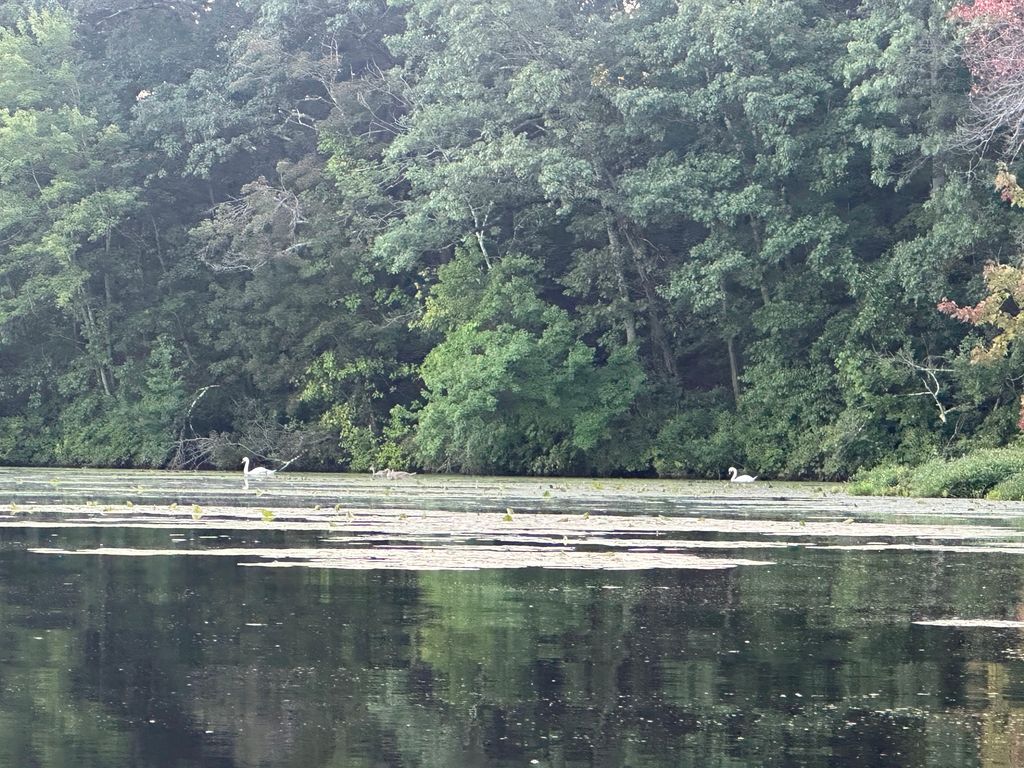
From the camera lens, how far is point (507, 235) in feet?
159

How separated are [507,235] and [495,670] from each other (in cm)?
3942

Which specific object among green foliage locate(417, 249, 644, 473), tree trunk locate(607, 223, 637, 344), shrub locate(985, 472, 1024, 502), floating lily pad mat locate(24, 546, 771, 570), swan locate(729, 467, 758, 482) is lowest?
swan locate(729, 467, 758, 482)

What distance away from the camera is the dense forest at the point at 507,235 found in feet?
135

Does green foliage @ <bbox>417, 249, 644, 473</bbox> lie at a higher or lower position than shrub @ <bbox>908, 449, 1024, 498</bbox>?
higher

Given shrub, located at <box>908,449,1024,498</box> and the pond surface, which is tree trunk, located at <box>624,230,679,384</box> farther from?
the pond surface

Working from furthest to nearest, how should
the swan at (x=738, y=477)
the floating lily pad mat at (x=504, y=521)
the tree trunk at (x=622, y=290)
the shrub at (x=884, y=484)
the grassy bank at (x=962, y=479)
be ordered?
the tree trunk at (x=622, y=290) → the swan at (x=738, y=477) → the shrub at (x=884, y=484) → the grassy bank at (x=962, y=479) → the floating lily pad mat at (x=504, y=521)

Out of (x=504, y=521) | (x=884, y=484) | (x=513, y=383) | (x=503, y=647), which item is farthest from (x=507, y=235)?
(x=503, y=647)

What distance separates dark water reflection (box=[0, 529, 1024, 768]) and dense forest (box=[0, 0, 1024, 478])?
25.7 meters

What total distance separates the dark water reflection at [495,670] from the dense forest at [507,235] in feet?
84.3

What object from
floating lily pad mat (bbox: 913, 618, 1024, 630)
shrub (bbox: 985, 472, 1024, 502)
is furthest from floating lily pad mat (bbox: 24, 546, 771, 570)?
shrub (bbox: 985, 472, 1024, 502)

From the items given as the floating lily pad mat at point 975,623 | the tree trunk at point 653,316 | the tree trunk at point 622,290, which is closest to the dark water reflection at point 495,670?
the floating lily pad mat at point 975,623

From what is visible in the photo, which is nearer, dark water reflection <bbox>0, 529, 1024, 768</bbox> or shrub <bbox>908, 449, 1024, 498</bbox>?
dark water reflection <bbox>0, 529, 1024, 768</bbox>

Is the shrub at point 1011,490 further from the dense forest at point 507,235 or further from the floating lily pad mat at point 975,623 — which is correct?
the floating lily pad mat at point 975,623

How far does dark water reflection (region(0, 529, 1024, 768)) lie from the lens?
7.64m
